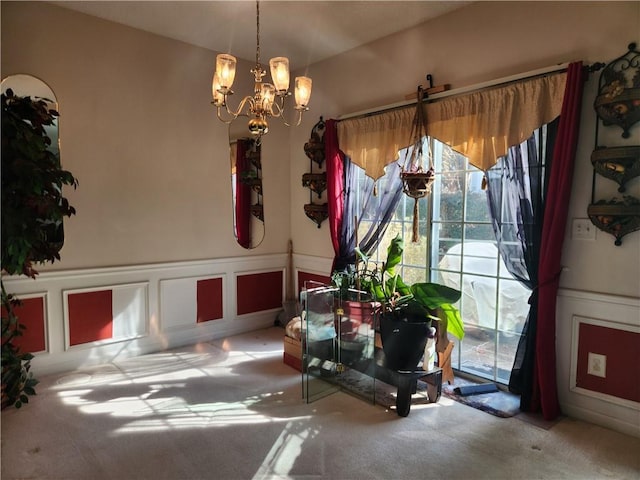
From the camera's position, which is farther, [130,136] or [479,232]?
[130,136]

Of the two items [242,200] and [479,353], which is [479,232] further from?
[242,200]

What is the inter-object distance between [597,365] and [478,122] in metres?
1.79

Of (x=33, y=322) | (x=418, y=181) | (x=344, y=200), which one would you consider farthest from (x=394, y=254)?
(x=33, y=322)

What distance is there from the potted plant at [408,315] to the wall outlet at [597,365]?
2.56 ft

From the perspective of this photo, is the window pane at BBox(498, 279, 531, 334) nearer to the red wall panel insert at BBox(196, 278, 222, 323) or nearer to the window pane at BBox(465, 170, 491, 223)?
the window pane at BBox(465, 170, 491, 223)

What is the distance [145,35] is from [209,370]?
3017 mm

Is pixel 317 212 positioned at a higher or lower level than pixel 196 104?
lower

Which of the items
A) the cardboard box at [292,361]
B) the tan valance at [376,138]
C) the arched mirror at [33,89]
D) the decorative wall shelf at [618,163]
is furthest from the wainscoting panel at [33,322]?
the decorative wall shelf at [618,163]

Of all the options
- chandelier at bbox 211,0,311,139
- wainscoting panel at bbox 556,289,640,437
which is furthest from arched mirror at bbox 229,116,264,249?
wainscoting panel at bbox 556,289,640,437

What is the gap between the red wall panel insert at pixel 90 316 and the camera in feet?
11.5

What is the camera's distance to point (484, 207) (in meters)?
3.17

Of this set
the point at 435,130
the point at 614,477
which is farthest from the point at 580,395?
the point at 435,130

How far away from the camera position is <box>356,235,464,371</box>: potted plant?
2.78 meters

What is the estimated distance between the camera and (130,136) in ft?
12.3
